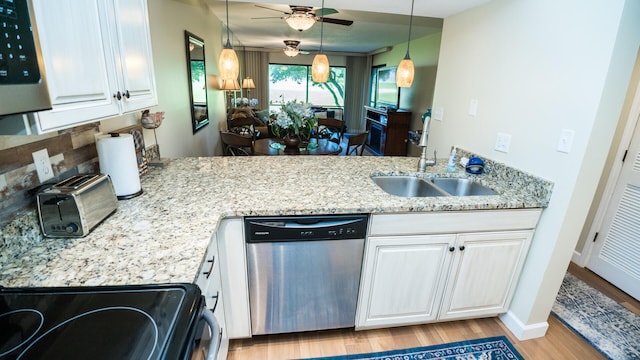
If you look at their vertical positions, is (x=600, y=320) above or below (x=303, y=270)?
below

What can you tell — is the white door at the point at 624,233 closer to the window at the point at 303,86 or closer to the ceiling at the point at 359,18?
the ceiling at the point at 359,18

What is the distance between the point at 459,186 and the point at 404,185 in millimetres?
379

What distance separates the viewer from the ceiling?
7.13 ft

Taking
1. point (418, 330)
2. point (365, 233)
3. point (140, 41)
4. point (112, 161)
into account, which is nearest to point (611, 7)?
point (365, 233)

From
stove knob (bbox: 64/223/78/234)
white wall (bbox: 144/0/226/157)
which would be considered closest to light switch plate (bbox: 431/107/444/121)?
white wall (bbox: 144/0/226/157)

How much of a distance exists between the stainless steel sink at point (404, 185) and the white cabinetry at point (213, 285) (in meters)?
1.15

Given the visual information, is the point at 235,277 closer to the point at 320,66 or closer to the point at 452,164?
the point at 452,164

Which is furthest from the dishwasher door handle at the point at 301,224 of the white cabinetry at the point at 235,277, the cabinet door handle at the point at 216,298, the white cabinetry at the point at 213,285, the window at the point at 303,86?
the window at the point at 303,86

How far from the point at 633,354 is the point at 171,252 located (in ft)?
8.66

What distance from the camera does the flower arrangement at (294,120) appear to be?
3.01 metres

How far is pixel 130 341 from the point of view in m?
0.68

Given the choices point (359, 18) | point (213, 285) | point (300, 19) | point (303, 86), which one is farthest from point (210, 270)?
point (303, 86)

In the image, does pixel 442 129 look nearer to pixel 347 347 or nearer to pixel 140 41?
pixel 347 347

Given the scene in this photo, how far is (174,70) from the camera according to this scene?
2.54 meters
